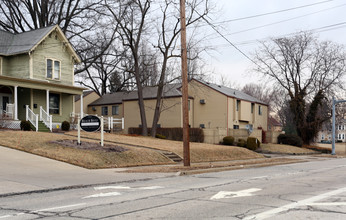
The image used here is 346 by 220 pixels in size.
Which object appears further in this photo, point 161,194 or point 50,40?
point 50,40

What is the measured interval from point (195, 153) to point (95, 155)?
8.06m

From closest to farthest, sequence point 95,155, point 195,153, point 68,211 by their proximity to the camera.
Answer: point 68,211
point 95,155
point 195,153

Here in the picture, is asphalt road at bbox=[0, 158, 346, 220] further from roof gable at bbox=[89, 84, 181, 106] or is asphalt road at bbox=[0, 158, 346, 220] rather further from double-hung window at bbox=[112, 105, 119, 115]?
double-hung window at bbox=[112, 105, 119, 115]

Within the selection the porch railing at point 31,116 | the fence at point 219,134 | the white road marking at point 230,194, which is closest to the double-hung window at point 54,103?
the porch railing at point 31,116

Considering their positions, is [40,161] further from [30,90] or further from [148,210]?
[30,90]

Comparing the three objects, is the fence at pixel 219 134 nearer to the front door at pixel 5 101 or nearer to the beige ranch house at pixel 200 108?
the beige ranch house at pixel 200 108

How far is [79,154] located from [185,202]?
10.9 meters

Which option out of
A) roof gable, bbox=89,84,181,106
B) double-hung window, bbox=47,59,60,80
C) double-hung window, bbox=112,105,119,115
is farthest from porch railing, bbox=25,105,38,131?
double-hung window, bbox=112,105,119,115

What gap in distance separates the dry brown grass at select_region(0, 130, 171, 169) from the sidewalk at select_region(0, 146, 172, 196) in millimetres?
739

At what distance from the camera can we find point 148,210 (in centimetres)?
794

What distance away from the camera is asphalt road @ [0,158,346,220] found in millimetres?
7469

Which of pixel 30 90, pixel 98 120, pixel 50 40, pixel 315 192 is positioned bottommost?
pixel 315 192

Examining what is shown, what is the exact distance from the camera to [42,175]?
13797 millimetres

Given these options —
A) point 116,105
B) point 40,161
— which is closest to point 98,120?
point 40,161
